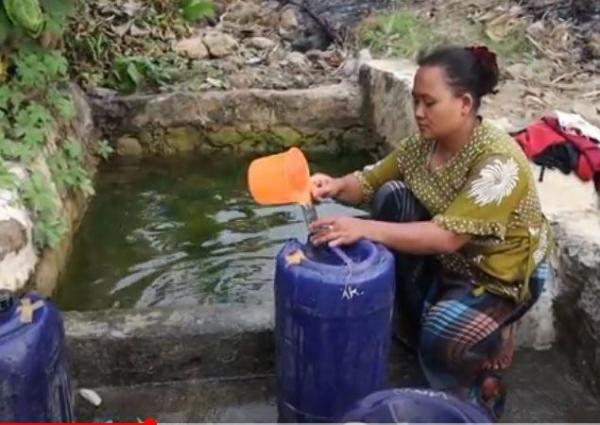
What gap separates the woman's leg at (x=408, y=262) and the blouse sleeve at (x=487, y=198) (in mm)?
358

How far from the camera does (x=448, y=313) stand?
299 centimetres

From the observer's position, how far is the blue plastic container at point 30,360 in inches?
98.3

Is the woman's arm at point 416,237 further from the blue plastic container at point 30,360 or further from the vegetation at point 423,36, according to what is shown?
the vegetation at point 423,36

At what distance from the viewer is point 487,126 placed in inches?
115

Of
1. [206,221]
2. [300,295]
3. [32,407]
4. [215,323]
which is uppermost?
[300,295]

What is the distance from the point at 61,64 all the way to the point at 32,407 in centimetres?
279

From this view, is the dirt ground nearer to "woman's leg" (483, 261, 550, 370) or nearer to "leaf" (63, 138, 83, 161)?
"leaf" (63, 138, 83, 161)

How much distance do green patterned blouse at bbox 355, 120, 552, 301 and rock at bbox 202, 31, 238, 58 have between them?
475cm

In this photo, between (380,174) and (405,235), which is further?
(380,174)

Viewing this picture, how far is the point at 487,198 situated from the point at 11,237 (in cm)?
205

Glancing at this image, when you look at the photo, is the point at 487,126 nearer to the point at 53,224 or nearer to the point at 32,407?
the point at 32,407

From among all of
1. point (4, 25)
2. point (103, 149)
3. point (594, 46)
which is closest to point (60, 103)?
point (4, 25)

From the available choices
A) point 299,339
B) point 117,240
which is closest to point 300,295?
point 299,339

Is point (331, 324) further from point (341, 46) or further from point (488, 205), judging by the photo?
point (341, 46)
